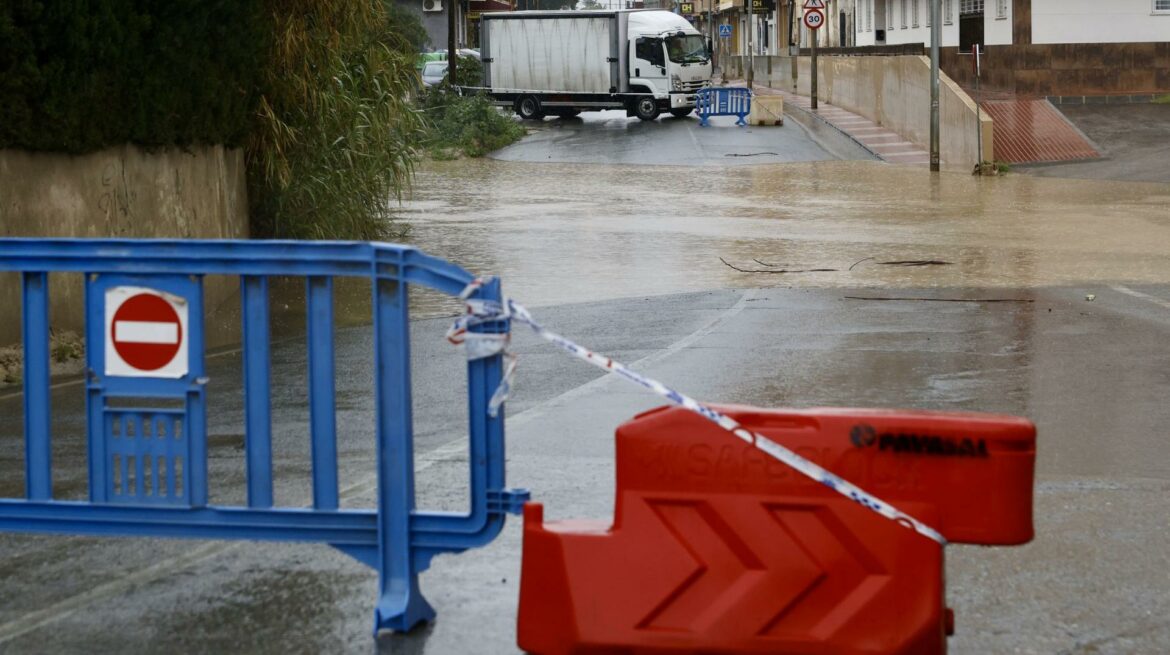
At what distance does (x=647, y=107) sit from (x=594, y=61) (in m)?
1.95

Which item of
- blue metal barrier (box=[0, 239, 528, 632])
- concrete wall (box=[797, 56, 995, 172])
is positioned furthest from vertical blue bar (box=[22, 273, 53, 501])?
concrete wall (box=[797, 56, 995, 172])

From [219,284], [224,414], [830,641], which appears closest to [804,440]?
[830,641]

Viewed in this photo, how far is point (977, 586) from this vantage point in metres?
5.66

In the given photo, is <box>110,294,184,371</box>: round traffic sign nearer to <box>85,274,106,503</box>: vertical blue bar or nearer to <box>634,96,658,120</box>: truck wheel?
<box>85,274,106,503</box>: vertical blue bar

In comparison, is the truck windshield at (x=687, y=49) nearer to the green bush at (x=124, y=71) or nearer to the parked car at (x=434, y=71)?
the parked car at (x=434, y=71)

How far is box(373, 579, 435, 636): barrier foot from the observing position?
5129 millimetres

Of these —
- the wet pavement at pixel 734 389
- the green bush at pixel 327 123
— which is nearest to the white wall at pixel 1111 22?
the wet pavement at pixel 734 389

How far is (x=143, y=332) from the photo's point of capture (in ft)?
17.6

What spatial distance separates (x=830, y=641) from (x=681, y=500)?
571mm

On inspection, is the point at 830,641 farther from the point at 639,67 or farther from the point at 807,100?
the point at 807,100

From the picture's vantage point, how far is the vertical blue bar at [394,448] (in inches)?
204

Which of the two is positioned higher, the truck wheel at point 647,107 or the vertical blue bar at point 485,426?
the truck wheel at point 647,107

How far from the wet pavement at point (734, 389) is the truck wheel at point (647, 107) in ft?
76.2

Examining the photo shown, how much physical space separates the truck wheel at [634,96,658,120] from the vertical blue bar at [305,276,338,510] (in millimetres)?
41674
